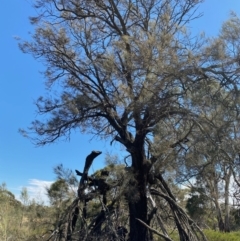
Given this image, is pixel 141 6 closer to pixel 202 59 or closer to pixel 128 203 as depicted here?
pixel 202 59

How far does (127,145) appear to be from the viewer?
9625 millimetres

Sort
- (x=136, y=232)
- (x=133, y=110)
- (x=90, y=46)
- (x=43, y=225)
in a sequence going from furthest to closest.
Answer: (x=43, y=225) < (x=90, y=46) < (x=136, y=232) < (x=133, y=110)

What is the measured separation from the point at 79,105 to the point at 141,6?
3.17 m

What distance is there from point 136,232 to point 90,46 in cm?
500

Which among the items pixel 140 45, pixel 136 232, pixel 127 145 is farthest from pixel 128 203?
pixel 140 45

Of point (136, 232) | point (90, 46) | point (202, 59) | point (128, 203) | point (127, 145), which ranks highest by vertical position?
point (90, 46)

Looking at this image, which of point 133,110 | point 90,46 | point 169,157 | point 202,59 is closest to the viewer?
point 202,59

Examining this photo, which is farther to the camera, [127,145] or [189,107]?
[127,145]

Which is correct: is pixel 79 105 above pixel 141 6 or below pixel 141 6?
below

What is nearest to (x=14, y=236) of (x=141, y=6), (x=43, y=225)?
(x=43, y=225)

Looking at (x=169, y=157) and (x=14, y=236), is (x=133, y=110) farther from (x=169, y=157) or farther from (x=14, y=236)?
(x=14, y=236)

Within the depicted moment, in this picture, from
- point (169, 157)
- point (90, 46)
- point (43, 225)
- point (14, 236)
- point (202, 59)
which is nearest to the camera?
point (202, 59)

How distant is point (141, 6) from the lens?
1023 cm

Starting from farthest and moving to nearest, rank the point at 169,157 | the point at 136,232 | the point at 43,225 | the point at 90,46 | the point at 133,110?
the point at 43,225, the point at 90,46, the point at 136,232, the point at 169,157, the point at 133,110
